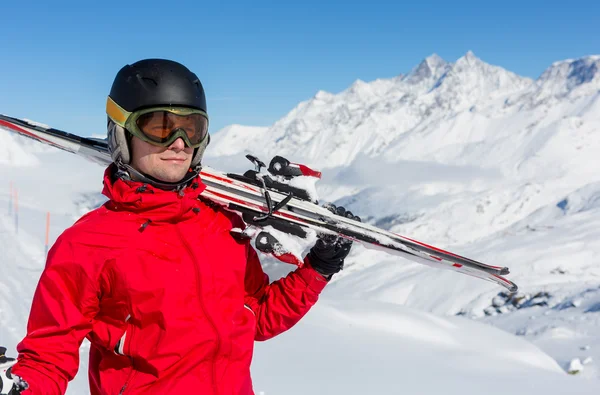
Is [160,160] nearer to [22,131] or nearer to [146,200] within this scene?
[146,200]

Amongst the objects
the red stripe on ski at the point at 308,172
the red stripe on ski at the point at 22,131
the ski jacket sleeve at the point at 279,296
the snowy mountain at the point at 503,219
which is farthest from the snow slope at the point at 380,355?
the red stripe on ski at the point at 308,172

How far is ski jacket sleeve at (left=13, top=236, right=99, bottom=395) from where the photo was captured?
1.86 metres

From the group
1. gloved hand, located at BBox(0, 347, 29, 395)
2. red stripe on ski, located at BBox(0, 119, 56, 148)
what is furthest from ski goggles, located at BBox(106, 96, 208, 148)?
red stripe on ski, located at BBox(0, 119, 56, 148)

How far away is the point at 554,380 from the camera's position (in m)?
7.29

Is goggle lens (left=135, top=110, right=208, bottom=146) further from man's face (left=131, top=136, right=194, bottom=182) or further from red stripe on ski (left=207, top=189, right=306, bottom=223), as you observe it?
red stripe on ski (left=207, top=189, right=306, bottom=223)

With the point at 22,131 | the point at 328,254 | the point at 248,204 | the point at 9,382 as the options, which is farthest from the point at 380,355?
the point at 9,382

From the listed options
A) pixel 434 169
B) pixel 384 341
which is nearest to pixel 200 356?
pixel 384 341

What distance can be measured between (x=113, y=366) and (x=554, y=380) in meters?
6.98

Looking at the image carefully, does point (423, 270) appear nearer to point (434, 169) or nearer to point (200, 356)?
point (200, 356)

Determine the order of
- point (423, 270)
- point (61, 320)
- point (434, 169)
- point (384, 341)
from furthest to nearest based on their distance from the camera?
point (434, 169)
point (423, 270)
point (384, 341)
point (61, 320)

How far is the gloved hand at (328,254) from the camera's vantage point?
2.74 metres

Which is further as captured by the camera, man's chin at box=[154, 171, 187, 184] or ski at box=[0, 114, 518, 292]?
ski at box=[0, 114, 518, 292]

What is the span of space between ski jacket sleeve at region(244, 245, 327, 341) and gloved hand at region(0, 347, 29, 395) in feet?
3.60

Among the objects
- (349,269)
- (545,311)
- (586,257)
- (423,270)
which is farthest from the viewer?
(349,269)
